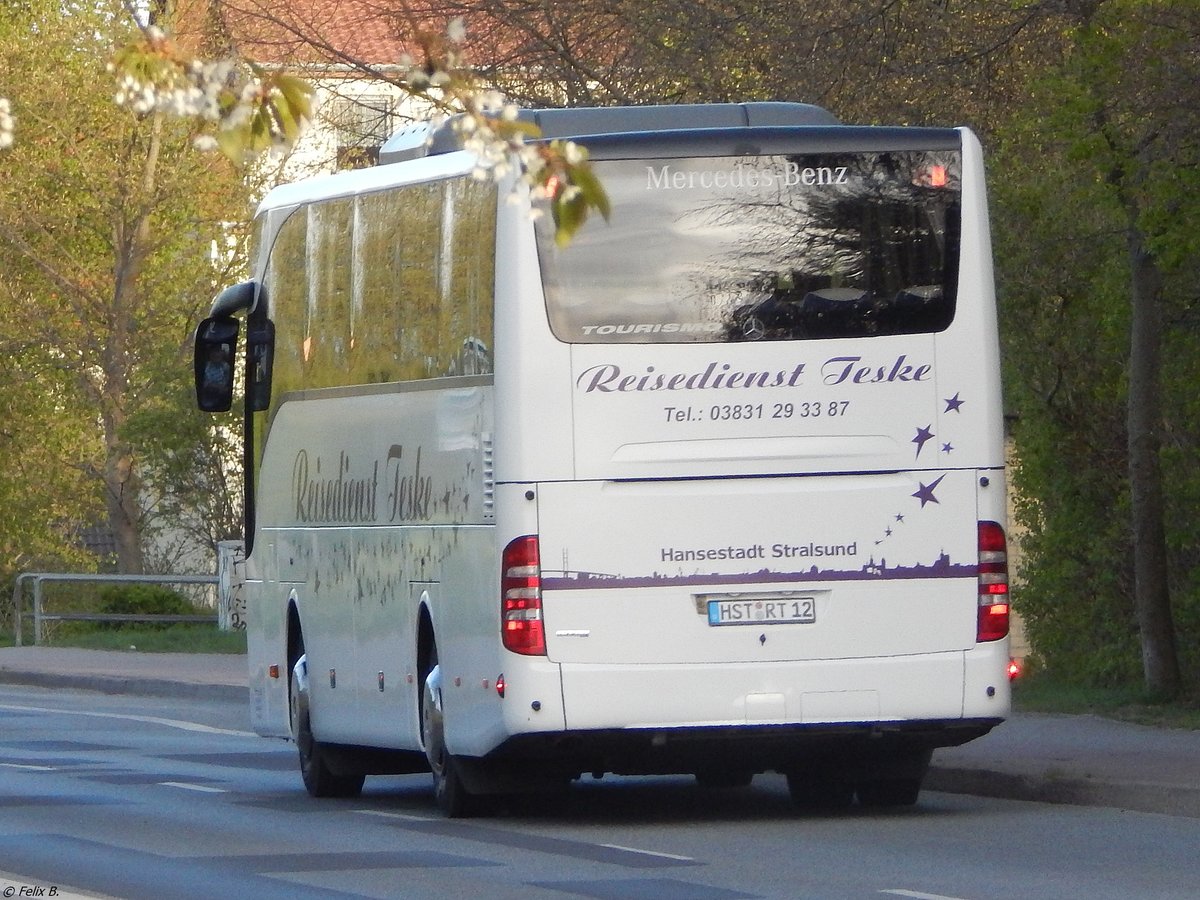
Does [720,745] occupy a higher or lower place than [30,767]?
higher

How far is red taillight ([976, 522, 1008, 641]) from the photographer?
Result: 41.8 ft

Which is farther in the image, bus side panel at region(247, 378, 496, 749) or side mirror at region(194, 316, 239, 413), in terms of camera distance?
side mirror at region(194, 316, 239, 413)

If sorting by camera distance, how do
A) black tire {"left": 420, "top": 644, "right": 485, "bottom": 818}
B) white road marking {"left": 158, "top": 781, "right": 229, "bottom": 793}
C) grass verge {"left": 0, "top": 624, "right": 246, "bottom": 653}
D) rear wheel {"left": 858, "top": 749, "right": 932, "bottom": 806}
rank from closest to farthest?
black tire {"left": 420, "top": 644, "right": 485, "bottom": 818}, rear wheel {"left": 858, "top": 749, "right": 932, "bottom": 806}, white road marking {"left": 158, "top": 781, "right": 229, "bottom": 793}, grass verge {"left": 0, "top": 624, "right": 246, "bottom": 653}

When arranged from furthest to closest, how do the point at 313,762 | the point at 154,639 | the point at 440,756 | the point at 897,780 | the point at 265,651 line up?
1. the point at 154,639
2. the point at 265,651
3. the point at 313,762
4. the point at 897,780
5. the point at 440,756

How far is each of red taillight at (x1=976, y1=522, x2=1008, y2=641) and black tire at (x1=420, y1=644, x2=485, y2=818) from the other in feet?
9.04

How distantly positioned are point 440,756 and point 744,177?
3352 mm

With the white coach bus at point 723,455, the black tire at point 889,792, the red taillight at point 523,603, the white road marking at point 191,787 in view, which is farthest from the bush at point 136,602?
the red taillight at point 523,603

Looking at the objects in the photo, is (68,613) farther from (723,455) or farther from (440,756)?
(723,455)

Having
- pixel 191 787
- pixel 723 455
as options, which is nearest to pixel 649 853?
pixel 723 455

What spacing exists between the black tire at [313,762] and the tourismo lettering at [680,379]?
3959 mm

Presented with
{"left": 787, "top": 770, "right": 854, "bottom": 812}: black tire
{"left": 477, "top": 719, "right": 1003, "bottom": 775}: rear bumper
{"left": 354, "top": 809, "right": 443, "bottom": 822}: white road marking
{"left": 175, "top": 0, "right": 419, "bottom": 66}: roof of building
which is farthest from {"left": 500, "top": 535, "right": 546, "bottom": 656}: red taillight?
{"left": 175, "top": 0, "right": 419, "bottom": 66}: roof of building

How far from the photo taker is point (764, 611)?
12617 mm

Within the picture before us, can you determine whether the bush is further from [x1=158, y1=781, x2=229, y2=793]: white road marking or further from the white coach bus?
the white coach bus

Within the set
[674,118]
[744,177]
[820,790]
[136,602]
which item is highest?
[674,118]
